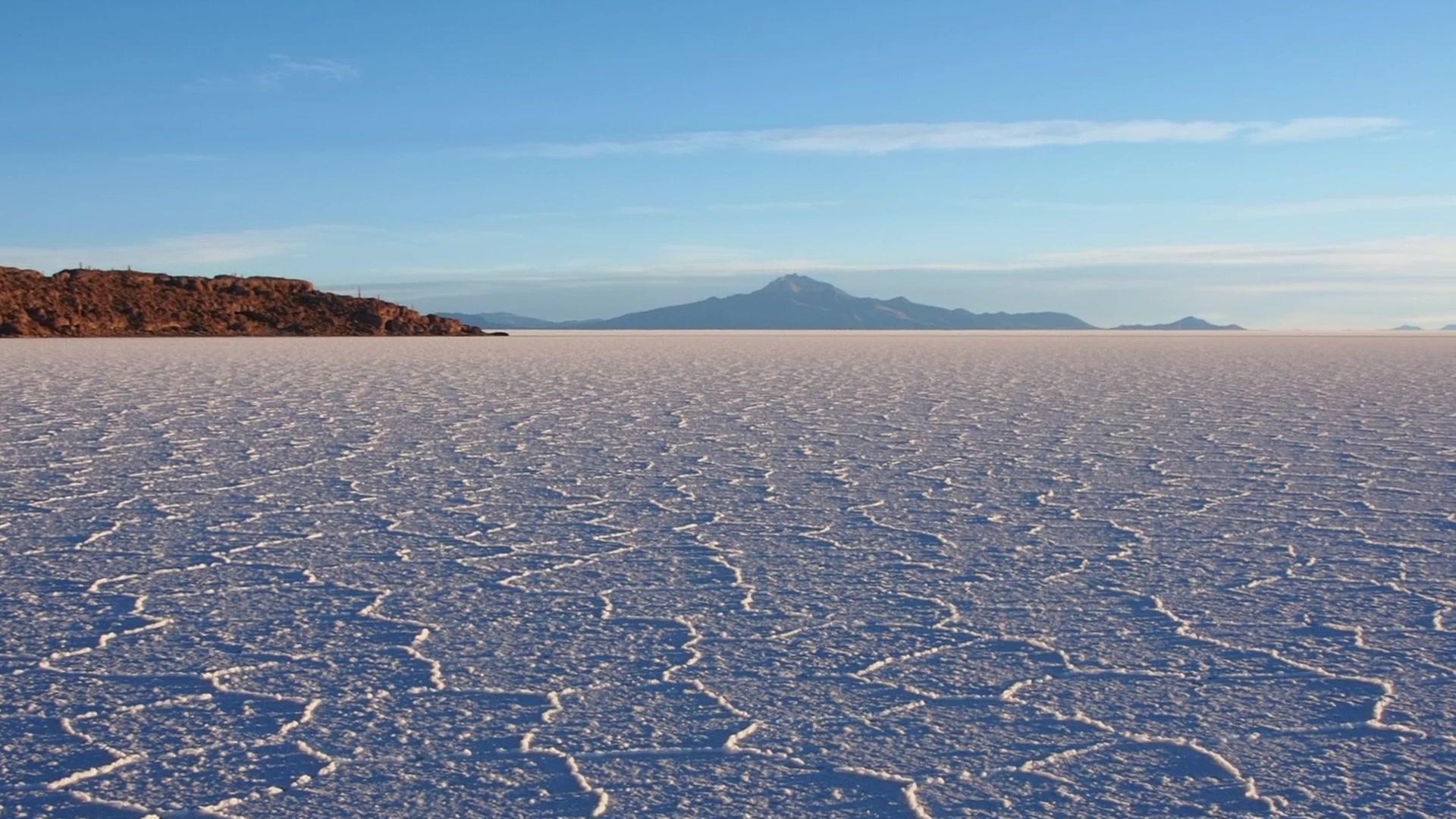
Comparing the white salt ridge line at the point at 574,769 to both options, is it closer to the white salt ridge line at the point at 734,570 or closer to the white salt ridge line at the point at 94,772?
the white salt ridge line at the point at 94,772

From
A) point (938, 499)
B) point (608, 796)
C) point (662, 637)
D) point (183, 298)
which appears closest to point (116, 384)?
point (938, 499)

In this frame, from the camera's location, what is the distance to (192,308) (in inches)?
1807

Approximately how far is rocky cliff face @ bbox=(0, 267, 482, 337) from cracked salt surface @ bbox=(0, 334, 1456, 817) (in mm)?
38569

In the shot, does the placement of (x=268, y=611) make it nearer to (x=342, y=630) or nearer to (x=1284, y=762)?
(x=342, y=630)

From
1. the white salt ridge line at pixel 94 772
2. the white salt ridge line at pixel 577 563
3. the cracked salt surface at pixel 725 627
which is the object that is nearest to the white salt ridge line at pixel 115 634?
the cracked salt surface at pixel 725 627

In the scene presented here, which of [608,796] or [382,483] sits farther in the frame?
[382,483]

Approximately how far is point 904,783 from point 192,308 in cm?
4766

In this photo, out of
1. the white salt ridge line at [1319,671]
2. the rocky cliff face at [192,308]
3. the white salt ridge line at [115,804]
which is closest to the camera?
the white salt ridge line at [115,804]

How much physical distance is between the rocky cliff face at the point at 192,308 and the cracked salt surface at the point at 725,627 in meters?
38.6

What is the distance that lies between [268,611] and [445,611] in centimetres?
48

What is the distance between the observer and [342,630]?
337 cm

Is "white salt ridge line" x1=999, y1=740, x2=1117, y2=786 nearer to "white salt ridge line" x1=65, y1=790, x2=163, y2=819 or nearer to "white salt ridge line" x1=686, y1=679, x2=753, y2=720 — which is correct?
"white salt ridge line" x1=686, y1=679, x2=753, y2=720

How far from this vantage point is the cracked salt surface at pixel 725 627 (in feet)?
7.70

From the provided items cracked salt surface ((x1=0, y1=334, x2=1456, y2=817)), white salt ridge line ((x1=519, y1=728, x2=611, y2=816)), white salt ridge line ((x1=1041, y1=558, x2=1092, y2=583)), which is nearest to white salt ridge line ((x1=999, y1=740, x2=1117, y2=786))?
cracked salt surface ((x1=0, y1=334, x2=1456, y2=817))
